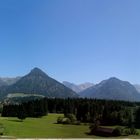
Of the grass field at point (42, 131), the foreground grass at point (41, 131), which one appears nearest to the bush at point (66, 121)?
the foreground grass at point (41, 131)

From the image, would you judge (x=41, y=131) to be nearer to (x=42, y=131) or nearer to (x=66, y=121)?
(x=42, y=131)

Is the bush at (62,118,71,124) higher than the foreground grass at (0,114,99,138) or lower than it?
higher

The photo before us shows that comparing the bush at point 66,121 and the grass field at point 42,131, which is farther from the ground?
the bush at point 66,121

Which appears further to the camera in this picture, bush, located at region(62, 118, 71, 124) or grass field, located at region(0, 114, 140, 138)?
bush, located at region(62, 118, 71, 124)

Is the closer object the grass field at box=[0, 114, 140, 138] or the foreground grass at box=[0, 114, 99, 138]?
the foreground grass at box=[0, 114, 99, 138]

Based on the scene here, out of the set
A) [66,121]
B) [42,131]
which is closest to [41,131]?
[42,131]

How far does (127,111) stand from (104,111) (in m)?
12.0

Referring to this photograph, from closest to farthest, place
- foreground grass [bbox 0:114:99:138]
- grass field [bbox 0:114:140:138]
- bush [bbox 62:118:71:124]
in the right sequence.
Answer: foreground grass [bbox 0:114:99:138], grass field [bbox 0:114:140:138], bush [bbox 62:118:71:124]

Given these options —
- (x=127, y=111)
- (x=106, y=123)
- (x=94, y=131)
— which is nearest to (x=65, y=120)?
(x=106, y=123)

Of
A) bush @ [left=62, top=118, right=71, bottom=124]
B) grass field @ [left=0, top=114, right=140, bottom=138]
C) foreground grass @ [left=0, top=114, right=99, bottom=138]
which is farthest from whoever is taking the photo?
bush @ [left=62, top=118, right=71, bottom=124]

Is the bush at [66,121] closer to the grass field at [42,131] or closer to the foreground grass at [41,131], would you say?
the foreground grass at [41,131]

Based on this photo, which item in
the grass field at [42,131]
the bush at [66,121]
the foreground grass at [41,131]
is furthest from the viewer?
the bush at [66,121]

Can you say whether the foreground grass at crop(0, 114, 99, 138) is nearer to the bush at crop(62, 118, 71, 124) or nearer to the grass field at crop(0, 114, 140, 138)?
the grass field at crop(0, 114, 140, 138)

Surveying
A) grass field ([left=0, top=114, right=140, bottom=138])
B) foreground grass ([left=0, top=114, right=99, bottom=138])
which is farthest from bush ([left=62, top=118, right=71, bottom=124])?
grass field ([left=0, top=114, right=140, bottom=138])
